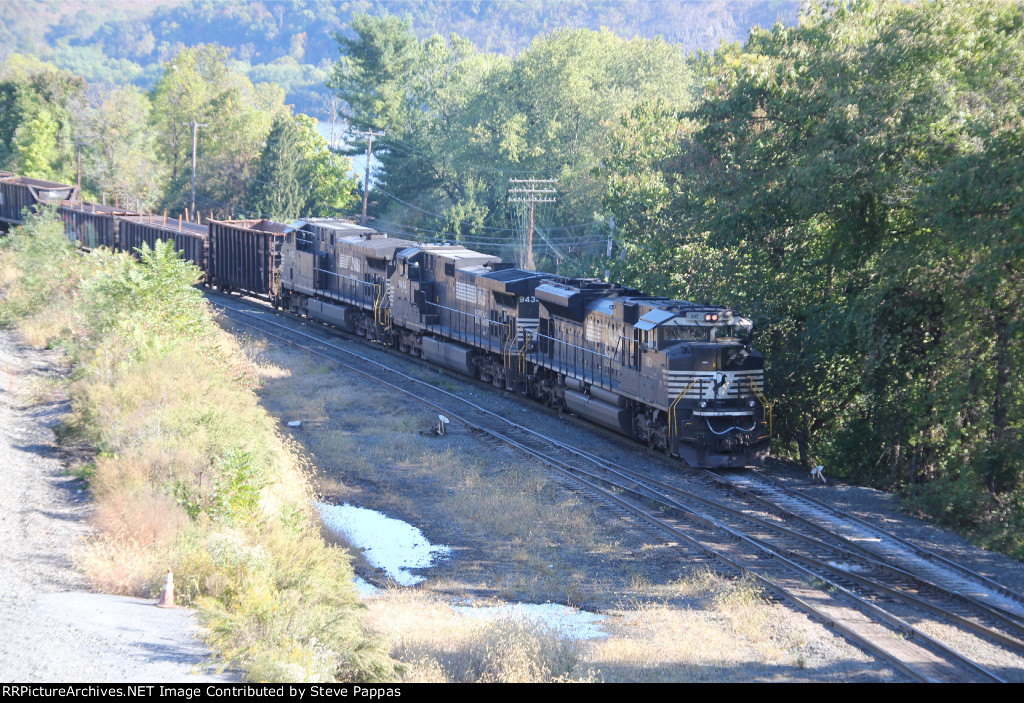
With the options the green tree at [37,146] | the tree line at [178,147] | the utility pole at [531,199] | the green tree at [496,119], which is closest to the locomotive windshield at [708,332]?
the utility pole at [531,199]

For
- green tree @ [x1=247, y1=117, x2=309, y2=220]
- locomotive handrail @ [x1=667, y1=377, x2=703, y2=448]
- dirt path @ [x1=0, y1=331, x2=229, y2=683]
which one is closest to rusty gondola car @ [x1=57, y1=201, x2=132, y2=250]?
green tree @ [x1=247, y1=117, x2=309, y2=220]

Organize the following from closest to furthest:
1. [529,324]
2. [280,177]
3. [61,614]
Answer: [61,614] → [529,324] → [280,177]

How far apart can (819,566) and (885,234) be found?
31.2ft

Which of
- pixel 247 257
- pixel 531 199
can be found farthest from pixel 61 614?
pixel 531 199

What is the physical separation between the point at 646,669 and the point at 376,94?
72309 millimetres

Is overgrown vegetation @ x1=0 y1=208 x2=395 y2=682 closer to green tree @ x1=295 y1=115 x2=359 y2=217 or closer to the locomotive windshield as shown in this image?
the locomotive windshield

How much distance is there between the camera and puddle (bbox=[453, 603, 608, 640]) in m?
12.6

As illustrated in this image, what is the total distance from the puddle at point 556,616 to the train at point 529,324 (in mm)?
7206

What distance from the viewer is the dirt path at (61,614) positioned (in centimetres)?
881

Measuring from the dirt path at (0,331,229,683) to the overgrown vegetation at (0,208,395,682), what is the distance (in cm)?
36

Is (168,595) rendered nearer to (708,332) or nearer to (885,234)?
(708,332)

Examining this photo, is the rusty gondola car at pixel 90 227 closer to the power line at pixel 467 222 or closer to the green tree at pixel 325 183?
the power line at pixel 467 222

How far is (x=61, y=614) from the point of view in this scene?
1011cm
